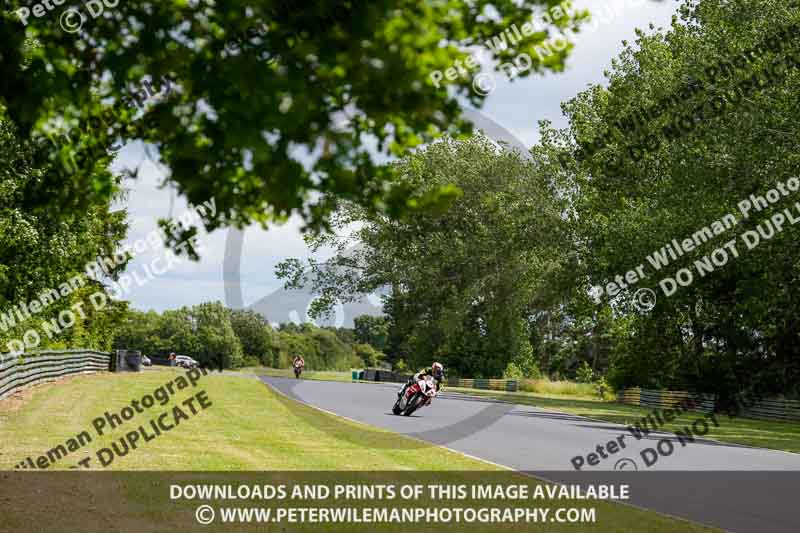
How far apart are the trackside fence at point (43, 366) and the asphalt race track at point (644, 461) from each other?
8.38 m

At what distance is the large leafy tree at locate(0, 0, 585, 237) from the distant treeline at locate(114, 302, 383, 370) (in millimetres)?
99292

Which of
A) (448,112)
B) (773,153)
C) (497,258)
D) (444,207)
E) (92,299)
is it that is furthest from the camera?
(497,258)

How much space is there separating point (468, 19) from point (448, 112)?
0.61 meters

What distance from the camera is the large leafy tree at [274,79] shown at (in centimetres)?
473

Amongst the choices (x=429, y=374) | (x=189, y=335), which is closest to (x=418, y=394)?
(x=429, y=374)

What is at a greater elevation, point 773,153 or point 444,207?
point 773,153

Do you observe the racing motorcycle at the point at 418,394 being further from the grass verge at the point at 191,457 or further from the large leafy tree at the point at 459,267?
the large leafy tree at the point at 459,267

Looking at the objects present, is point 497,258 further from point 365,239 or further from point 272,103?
point 272,103

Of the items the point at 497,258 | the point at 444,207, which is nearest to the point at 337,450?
the point at 444,207

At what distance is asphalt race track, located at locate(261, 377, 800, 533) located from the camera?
11.0 m

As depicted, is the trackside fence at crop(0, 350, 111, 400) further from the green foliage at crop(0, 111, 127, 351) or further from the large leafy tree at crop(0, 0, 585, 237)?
the large leafy tree at crop(0, 0, 585, 237)

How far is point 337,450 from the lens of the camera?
50.8 feet

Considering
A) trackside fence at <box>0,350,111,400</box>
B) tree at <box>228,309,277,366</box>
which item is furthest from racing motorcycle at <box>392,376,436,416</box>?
tree at <box>228,309,277,366</box>

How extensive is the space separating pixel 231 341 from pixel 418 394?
99538 mm
